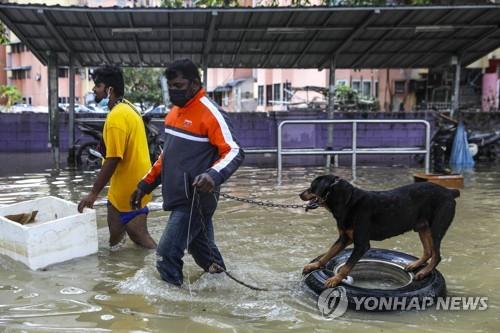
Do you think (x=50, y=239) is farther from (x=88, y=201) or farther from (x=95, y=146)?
(x=95, y=146)

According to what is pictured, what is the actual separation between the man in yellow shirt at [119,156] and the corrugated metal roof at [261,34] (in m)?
5.07

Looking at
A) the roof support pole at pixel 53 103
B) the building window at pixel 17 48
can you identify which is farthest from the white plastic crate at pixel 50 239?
the building window at pixel 17 48

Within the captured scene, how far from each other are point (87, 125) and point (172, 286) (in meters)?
7.90

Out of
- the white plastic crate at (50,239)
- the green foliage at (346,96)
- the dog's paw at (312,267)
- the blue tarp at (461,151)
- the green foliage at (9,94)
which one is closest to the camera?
the dog's paw at (312,267)

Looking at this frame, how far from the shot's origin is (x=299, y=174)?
11.0m

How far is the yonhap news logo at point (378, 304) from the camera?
3.62 meters

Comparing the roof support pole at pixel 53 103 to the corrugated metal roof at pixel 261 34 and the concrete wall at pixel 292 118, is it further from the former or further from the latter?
the concrete wall at pixel 292 118

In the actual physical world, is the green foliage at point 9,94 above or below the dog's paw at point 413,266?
above

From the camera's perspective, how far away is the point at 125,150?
4.75m

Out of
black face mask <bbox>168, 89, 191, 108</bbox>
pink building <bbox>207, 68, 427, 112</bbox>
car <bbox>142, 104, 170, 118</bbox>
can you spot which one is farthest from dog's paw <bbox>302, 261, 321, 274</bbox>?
pink building <bbox>207, 68, 427, 112</bbox>

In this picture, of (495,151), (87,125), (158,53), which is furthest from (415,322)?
(495,151)

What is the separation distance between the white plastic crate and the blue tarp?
9.79 metres

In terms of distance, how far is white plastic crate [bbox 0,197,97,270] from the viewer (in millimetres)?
4465

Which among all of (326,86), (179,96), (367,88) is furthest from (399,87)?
(179,96)
